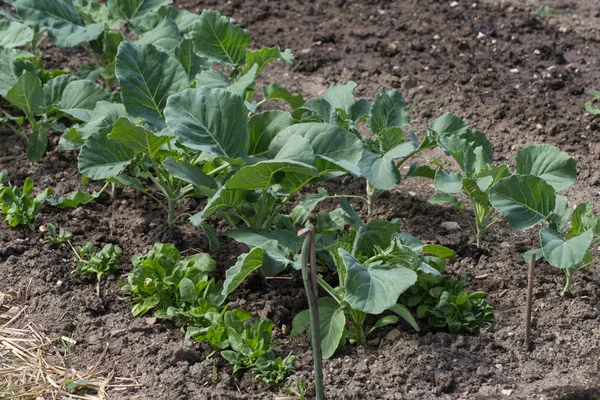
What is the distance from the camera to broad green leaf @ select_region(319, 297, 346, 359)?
2645mm

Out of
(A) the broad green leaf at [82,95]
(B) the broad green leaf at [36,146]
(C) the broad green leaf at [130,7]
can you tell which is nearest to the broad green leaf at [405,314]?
(A) the broad green leaf at [82,95]

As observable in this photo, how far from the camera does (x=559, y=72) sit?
4496 millimetres

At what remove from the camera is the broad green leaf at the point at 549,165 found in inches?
119

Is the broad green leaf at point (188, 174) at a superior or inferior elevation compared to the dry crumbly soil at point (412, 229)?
superior

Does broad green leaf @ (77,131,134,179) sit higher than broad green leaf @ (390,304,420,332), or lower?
higher

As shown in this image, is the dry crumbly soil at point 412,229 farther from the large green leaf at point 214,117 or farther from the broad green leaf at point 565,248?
the large green leaf at point 214,117

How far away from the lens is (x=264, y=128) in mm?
3059

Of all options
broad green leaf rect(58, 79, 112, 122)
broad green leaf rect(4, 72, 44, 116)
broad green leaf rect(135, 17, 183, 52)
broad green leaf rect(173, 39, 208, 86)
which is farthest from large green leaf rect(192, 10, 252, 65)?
broad green leaf rect(4, 72, 44, 116)

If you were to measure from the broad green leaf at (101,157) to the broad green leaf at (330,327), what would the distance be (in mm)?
960

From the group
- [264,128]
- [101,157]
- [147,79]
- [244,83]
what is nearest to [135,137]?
[101,157]

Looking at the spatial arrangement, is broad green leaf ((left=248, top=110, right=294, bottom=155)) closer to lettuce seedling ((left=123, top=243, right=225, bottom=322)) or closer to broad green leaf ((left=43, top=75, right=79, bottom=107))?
lettuce seedling ((left=123, top=243, right=225, bottom=322))

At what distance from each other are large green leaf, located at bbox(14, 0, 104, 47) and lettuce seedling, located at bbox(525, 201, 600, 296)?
235 centimetres

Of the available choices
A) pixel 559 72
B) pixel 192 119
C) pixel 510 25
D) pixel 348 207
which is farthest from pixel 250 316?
pixel 510 25

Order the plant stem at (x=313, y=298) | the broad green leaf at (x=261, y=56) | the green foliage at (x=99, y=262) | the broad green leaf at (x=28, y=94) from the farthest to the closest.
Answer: the broad green leaf at (x=261, y=56), the broad green leaf at (x=28, y=94), the green foliage at (x=99, y=262), the plant stem at (x=313, y=298)
